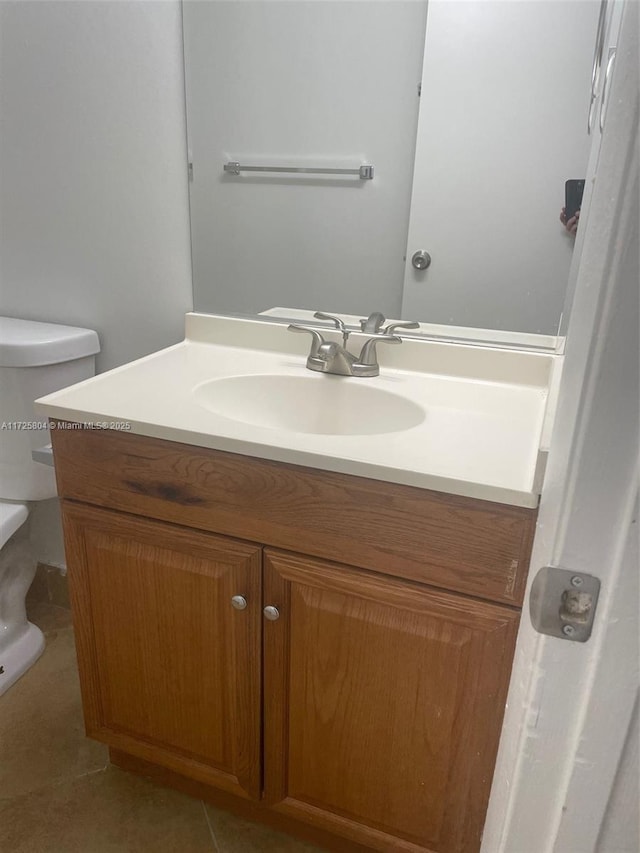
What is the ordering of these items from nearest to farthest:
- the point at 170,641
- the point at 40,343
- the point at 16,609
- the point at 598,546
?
the point at 598,546 → the point at 170,641 → the point at 40,343 → the point at 16,609

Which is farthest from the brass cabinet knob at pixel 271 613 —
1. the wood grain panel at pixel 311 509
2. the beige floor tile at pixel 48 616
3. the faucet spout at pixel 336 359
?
the beige floor tile at pixel 48 616

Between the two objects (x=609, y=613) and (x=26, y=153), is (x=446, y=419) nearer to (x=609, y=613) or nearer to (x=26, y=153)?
(x=609, y=613)

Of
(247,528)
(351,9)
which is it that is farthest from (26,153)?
(247,528)

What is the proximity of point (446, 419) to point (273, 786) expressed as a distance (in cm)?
72

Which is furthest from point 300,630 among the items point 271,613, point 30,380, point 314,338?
point 30,380

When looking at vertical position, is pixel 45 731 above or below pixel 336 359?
below

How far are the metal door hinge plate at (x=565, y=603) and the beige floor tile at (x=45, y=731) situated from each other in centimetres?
128

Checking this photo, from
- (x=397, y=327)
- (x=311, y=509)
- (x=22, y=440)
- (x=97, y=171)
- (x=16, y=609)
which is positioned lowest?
(x=16, y=609)

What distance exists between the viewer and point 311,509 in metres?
0.86

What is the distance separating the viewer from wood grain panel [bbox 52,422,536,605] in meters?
0.78

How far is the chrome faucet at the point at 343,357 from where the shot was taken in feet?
3.77

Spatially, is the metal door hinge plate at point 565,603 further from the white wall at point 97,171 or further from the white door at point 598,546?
the white wall at point 97,171

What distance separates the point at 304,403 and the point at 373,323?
220mm

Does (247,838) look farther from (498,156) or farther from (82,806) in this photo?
(498,156)
